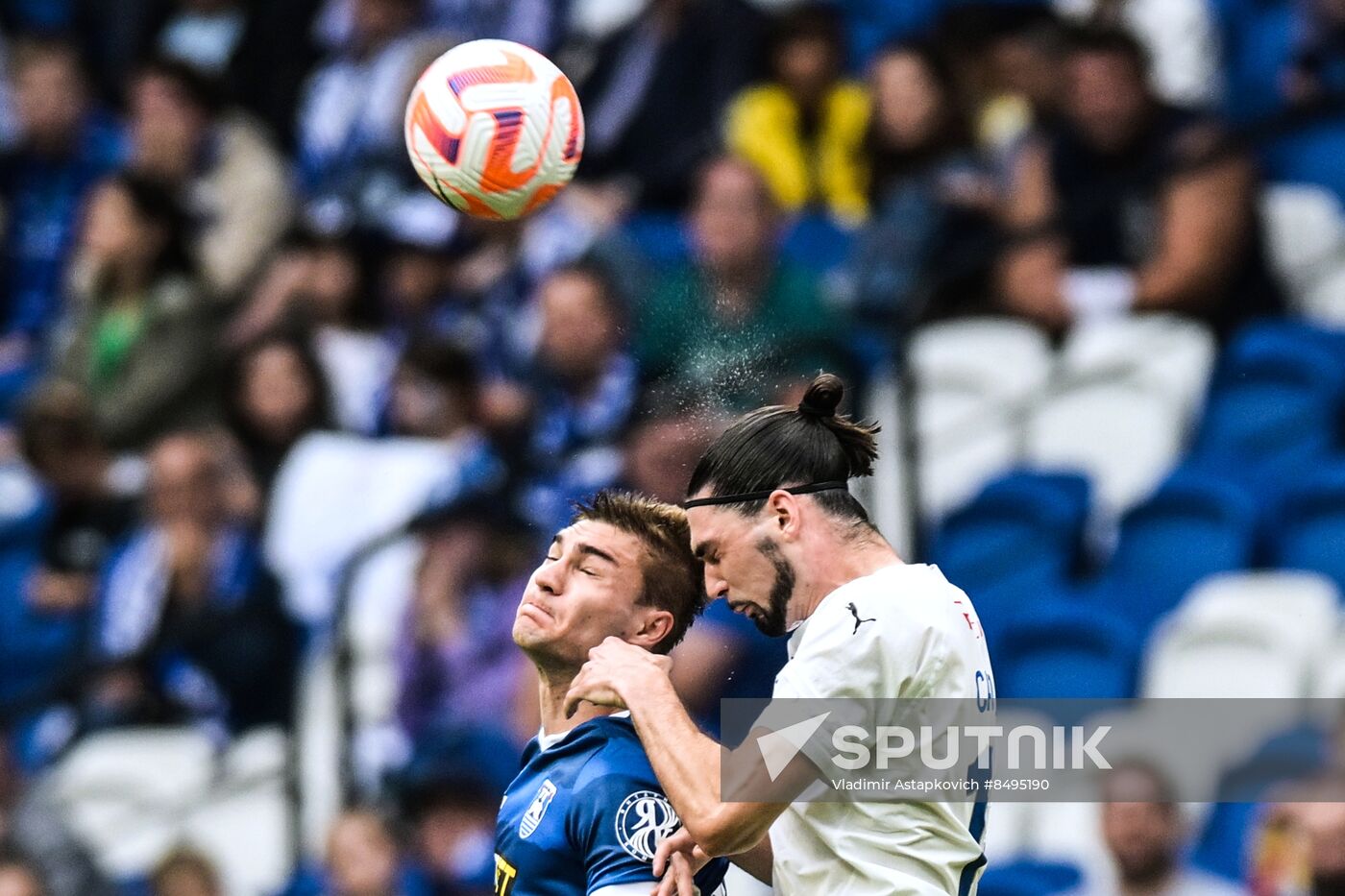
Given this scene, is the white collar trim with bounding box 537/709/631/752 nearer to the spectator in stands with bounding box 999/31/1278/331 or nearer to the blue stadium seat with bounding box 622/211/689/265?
the spectator in stands with bounding box 999/31/1278/331

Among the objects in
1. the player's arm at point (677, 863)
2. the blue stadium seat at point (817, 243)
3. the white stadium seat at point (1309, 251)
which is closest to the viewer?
the player's arm at point (677, 863)

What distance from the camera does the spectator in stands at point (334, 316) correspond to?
10.2 meters

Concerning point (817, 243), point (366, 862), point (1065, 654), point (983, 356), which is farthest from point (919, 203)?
point (366, 862)

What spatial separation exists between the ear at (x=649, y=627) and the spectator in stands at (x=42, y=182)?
8.26 m

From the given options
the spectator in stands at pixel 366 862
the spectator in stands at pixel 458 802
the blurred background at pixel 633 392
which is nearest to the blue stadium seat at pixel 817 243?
the blurred background at pixel 633 392

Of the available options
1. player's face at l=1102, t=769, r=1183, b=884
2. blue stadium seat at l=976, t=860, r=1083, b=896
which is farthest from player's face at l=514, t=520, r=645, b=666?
blue stadium seat at l=976, t=860, r=1083, b=896

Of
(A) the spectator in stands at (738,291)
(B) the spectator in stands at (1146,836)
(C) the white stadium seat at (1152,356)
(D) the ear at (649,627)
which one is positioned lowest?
(B) the spectator in stands at (1146,836)

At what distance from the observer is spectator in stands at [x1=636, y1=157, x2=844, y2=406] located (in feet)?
22.9

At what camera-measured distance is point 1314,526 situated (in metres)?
7.40

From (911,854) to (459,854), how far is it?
5.15 metres

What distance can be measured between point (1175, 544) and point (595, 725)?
4.21m

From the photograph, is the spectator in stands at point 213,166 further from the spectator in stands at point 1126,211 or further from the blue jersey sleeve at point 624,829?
the blue jersey sleeve at point 624,829

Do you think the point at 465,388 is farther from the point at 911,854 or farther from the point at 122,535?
the point at 911,854

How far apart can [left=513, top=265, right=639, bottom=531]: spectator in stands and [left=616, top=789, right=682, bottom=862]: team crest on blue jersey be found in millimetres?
4380
